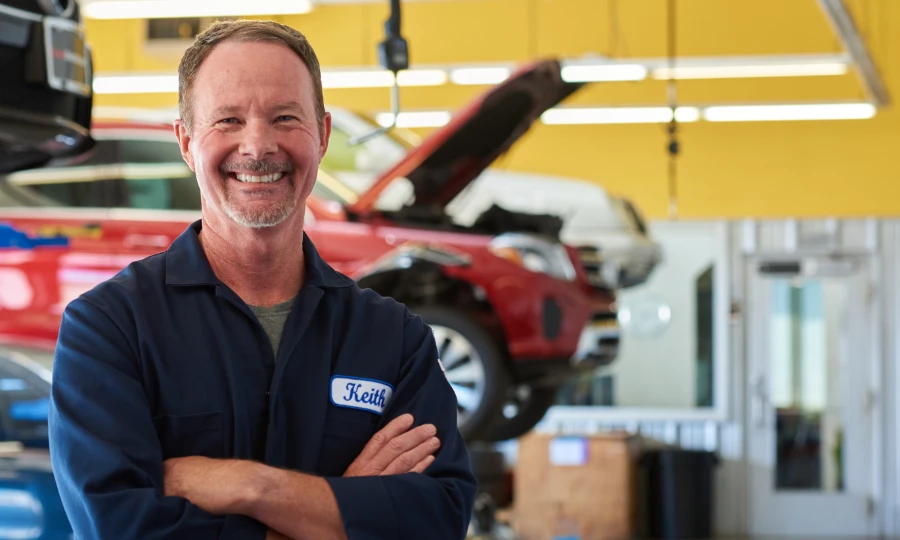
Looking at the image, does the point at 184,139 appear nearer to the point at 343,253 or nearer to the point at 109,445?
the point at 109,445

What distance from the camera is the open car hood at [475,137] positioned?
536cm

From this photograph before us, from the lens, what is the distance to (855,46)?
308 inches

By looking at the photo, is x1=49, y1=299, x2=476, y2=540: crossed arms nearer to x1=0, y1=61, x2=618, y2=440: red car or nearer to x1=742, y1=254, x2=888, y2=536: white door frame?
x1=0, y1=61, x2=618, y2=440: red car

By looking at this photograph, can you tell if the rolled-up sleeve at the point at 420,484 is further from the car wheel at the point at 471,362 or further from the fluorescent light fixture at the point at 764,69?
the fluorescent light fixture at the point at 764,69

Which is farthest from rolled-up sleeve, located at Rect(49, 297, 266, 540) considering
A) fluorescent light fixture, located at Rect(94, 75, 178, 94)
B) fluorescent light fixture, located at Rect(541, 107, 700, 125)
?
fluorescent light fixture, located at Rect(541, 107, 700, 125)

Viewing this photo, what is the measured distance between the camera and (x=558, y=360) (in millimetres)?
5648

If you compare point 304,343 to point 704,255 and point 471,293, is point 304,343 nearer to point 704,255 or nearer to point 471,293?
point 471,293

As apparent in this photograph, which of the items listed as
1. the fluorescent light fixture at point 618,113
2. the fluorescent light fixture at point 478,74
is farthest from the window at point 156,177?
the fluorescent light fixture at point 618,113

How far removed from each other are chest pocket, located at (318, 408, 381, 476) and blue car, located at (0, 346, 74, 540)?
2260 mm

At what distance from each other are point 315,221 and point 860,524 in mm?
8032

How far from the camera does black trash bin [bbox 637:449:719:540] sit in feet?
35.2

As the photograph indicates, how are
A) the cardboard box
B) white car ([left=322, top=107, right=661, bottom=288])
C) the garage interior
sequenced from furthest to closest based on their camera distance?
the cardboard box, the garage interior, white car ([left=322, top=107, right=661, bottom=288])

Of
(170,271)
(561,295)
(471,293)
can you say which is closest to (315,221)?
(471,293)

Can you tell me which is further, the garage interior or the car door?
the garage interior
